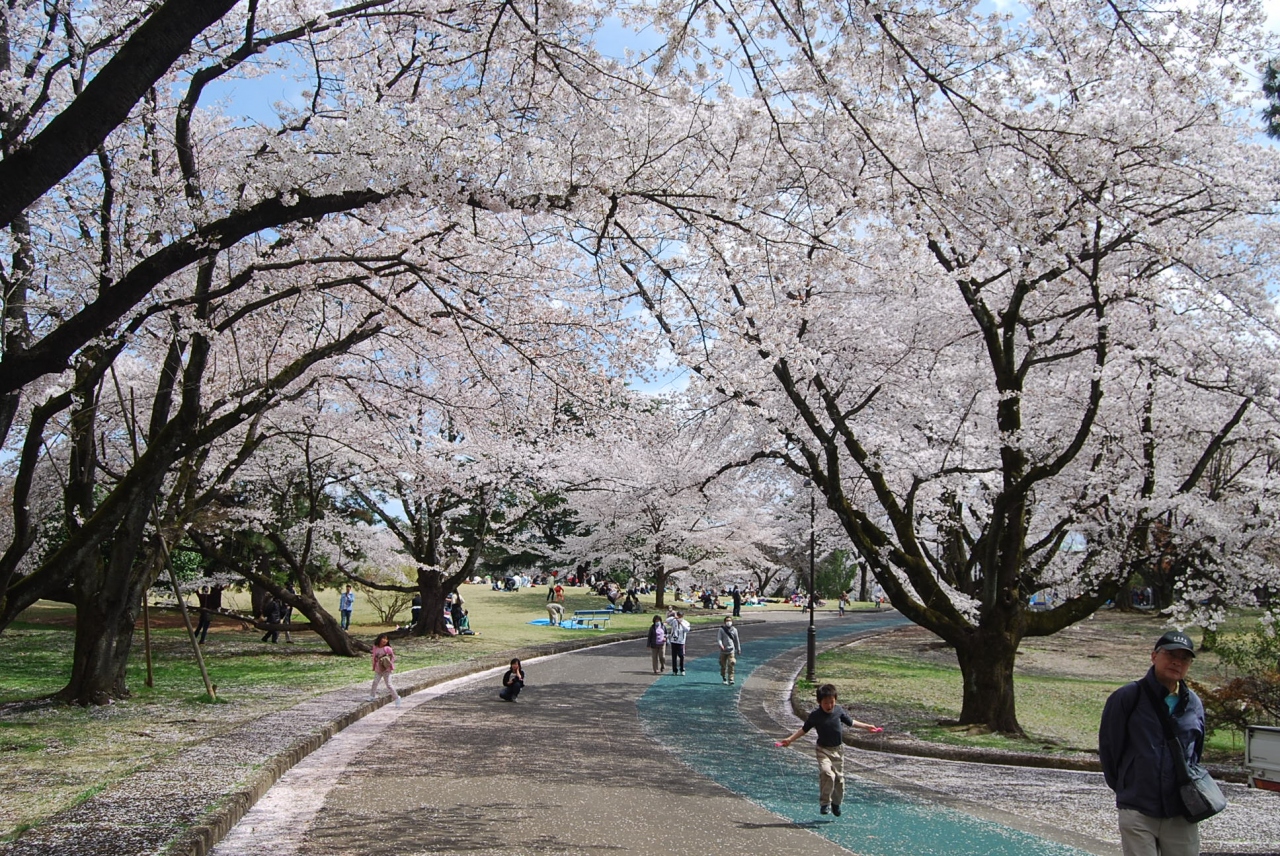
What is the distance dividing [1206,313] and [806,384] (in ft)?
20.7

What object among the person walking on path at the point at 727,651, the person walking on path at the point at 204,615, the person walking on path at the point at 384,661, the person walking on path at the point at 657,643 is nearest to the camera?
the person walking on path at the point at 384,661

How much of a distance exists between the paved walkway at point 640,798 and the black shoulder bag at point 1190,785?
8.59ft

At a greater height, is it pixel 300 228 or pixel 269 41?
pixel 269 41

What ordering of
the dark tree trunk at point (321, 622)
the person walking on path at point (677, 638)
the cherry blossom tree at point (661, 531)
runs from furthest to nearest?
the cherry blossom tree at point (661, 531) → the dark tree trunk at point (321, 622) → the person walking on path at point (677, 638)

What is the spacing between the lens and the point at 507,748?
10.9 m

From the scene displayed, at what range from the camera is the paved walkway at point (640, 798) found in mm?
6793

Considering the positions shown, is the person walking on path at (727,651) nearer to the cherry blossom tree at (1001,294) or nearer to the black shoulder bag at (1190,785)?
the cherry blossom tree at (1001,294)

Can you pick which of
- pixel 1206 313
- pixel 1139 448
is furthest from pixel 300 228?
pixel 1139 448

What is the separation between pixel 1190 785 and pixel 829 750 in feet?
13.7

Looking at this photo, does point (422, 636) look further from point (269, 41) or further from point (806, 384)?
point (269, 41)

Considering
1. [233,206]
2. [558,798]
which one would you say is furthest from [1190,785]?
[233,206]

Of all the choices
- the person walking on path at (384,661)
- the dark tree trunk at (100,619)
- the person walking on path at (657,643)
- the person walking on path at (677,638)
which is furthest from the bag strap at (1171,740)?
the person walking on path at (657,643)

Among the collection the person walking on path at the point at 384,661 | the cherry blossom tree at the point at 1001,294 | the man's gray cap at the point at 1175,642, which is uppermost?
the cherry blossom tree at the point at 1001,294

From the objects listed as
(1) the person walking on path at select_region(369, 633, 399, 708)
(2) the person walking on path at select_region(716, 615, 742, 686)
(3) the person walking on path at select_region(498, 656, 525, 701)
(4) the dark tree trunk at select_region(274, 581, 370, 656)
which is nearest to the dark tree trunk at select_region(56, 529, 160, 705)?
(1) the person walking on path at select_region(369, 633, 399, 708)
